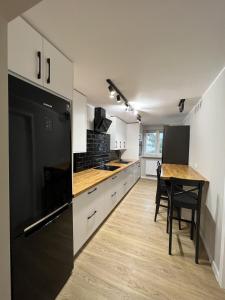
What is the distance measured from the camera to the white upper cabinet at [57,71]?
127 centimetres

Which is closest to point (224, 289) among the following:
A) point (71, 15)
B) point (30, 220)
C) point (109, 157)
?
point (30, 220)

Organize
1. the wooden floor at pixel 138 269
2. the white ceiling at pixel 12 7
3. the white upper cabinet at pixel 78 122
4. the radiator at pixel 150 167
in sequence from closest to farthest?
1. the white ceiling at pixel 12 7
2. the wooden floor at pixel 138 269
3. the white upper cabinet at pixel 78 122
4. the radiator at pixel 150 167

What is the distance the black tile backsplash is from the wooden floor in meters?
1.25

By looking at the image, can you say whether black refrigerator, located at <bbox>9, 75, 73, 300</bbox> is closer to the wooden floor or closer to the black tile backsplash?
the wooden floor

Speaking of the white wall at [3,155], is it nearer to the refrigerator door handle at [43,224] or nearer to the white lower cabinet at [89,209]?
the refrigerator door handle at [43,224]

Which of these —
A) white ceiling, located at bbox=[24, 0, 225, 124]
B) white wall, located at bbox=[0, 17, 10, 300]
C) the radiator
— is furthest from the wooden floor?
the radiator

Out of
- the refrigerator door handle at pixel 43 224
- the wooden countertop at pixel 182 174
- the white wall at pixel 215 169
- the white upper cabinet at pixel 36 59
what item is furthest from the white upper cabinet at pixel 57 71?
the wooden countertop at pixel 182 174

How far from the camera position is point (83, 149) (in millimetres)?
2428

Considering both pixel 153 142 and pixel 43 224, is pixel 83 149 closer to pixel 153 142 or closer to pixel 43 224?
pixel 43 224

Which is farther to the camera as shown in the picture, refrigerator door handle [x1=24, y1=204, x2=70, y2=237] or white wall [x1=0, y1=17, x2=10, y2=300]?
refrigerator door handle [x1=24, y1=204, x2=70, y2=237]

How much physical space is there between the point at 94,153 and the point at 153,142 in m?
3.57

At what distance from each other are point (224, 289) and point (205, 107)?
2.31 metres

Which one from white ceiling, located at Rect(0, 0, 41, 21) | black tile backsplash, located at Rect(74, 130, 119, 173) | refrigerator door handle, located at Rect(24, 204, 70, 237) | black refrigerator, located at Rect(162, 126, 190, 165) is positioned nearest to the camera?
white ceiling, located at Rect(0, 0, 41, 21)

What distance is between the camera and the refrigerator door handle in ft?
3.49
